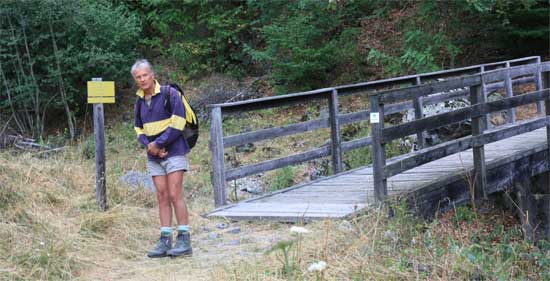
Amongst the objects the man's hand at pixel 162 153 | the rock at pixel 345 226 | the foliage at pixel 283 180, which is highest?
the man's hand at pixel 162 153

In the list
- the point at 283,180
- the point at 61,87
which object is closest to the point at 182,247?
the point at 283,180

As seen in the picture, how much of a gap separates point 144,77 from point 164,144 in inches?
22.7

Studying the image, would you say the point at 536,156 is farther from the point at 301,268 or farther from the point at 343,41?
the point at 343,41

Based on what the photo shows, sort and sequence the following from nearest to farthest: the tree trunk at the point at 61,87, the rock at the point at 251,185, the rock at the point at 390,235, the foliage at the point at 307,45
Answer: the rock at the point at 390,235 → the rock at the point at 251,185 → the foliage at the point at 307,45 → the tree trunk at the point at 61,87

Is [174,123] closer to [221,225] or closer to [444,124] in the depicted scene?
[221,225]

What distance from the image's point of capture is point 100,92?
6859 mm

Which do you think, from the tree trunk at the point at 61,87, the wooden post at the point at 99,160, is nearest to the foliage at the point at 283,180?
the wooden post at the point at 99,160

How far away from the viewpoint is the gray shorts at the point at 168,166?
5.59 m

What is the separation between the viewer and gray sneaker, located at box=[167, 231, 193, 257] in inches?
212

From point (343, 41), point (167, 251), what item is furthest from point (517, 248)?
point (343, 41)

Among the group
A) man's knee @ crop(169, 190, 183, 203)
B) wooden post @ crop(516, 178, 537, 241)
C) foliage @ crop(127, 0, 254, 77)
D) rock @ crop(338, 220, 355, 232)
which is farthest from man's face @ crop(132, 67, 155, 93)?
foliage @ crop(127, 0, 254, 77)

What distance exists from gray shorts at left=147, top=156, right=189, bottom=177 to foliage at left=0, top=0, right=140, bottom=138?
14409 millimetres

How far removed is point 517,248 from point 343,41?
1264cm

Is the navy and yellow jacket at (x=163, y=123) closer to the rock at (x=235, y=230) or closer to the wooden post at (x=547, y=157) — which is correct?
the rock at (x=235, y=230)
